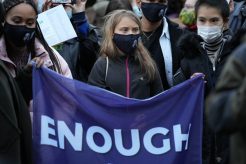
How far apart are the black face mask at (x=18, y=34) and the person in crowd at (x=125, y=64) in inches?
26.3

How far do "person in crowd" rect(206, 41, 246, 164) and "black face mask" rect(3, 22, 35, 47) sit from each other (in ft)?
8.33

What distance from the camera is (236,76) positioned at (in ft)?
12.3

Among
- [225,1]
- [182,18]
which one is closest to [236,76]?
[225,1]

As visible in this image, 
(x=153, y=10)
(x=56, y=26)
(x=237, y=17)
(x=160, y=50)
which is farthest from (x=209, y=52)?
(x=237, y=17)

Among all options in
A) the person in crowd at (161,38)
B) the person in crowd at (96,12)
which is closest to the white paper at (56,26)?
the person in crowd at (161,38)

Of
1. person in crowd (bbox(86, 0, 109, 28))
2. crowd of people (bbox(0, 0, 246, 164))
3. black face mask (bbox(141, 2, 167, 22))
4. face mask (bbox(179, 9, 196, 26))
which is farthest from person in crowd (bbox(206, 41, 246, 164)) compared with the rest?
person in crowd (bbox(86, 0, 109, 28))

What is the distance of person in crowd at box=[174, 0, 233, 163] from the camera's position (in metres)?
6.53

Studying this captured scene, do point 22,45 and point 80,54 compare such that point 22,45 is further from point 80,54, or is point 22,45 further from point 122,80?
point 80,54

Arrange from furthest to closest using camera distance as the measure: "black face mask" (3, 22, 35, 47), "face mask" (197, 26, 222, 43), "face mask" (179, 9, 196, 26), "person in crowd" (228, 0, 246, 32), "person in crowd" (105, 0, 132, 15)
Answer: "person in crowd" (228, 0, 246, 32), "face mask" (179, 9, 196, 26), "person in crowd" (105, 0, 132, 15), "face mask" (197, 26, 222, 43), "black face mask" (3, 22, 35, 47)

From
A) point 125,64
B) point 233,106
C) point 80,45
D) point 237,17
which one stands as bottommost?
point 237,17

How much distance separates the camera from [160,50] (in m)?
7.21

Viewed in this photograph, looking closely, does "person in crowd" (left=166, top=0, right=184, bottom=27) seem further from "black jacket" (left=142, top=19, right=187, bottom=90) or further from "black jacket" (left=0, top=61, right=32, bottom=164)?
"black jacket" (left=0, top=61, right=32, bottom=164)

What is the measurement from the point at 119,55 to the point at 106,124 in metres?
0.73

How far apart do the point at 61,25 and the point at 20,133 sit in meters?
1.83
